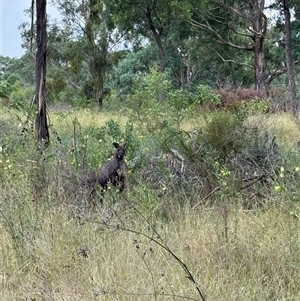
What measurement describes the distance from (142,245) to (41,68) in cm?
363

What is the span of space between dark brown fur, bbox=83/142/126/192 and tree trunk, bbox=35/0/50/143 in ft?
5.19

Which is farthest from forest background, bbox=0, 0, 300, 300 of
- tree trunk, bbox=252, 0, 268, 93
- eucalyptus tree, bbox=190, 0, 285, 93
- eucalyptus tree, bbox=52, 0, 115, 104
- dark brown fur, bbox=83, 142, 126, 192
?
eucalyptus tree, bbox=52, 0, 115, 104

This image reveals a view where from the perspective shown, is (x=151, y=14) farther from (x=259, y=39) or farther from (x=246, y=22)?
(x=259, y=39)

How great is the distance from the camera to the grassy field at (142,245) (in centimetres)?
255

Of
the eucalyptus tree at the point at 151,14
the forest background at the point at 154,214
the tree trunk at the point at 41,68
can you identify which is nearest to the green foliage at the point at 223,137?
the forest background at the point at 154,214

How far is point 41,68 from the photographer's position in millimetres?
6035

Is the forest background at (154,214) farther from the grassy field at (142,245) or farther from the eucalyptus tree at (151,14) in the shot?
the eucalyptus tree at (151,14)

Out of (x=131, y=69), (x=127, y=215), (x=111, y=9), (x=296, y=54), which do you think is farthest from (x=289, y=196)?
(x=131, y=69)

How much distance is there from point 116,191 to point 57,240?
894 millimetres

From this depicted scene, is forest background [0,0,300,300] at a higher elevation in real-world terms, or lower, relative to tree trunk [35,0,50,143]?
lower

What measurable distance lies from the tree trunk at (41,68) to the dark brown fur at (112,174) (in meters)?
1.58

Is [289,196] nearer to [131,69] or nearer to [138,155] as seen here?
[138,155]

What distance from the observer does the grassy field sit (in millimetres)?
2549

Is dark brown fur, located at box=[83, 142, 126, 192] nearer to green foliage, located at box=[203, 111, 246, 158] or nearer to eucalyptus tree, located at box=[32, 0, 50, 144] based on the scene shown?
green foliage, located at box=[203, 111, 246, 158]
